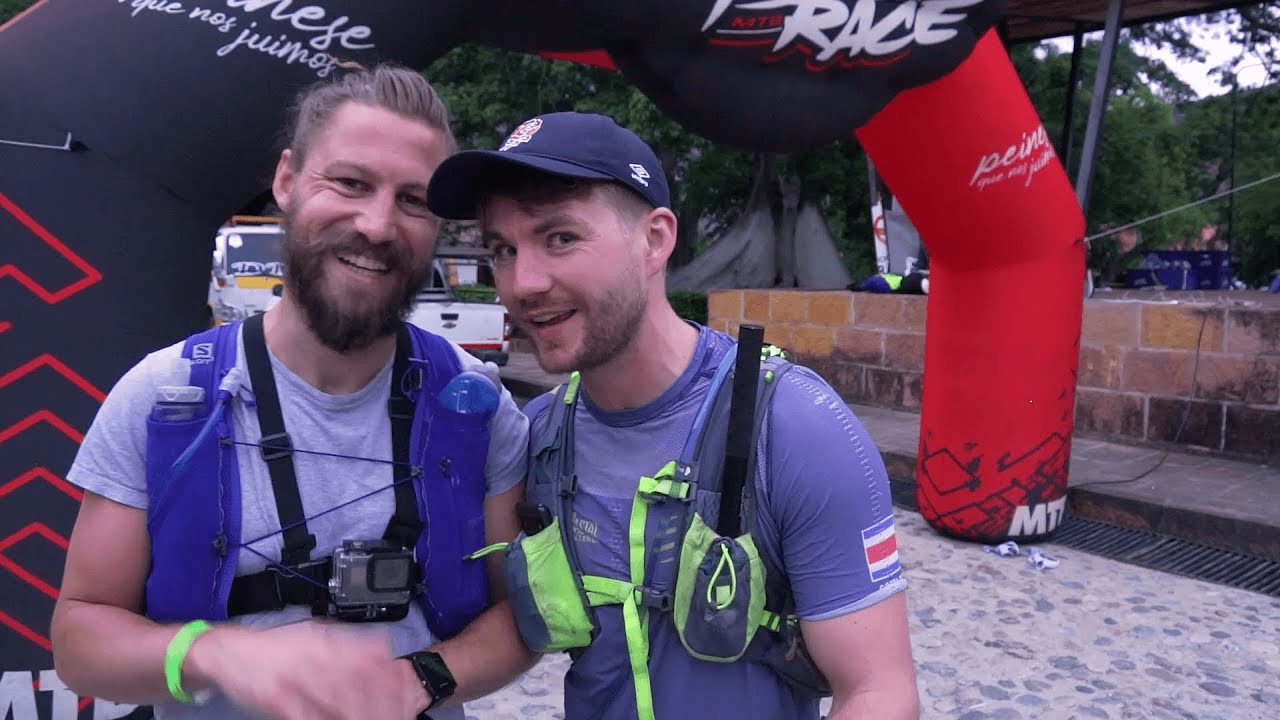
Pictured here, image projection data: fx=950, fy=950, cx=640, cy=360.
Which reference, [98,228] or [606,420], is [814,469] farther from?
[98,228]

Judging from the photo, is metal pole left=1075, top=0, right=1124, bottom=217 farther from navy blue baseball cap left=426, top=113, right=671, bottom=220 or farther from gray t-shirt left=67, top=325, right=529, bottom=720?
gray t-shirt left=67, top=325, right=529, bottom=720

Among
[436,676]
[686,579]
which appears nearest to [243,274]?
[436,676]

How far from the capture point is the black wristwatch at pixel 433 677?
5.11 ft

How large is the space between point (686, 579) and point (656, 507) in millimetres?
141

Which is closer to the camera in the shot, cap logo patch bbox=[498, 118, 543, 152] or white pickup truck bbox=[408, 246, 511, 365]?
cap logo patch bbox=[498, 118, 543, 152]

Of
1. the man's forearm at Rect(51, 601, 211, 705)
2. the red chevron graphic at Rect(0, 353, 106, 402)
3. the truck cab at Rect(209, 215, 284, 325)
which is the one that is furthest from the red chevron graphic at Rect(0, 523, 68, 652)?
the truck cab at Rect(209, 215, 284, 325)

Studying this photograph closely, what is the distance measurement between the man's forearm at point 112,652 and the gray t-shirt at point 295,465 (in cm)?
10

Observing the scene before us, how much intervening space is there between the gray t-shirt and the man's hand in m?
0.18

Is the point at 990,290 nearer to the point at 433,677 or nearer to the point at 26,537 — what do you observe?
the point at 433,677

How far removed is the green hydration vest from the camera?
1.53 m

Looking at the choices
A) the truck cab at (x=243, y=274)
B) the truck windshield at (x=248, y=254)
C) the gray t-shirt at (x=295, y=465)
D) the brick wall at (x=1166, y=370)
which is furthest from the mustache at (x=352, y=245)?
the truck windshield at (x=248, y=254)

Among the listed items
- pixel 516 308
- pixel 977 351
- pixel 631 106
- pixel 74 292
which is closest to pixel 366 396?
pixel 516 308

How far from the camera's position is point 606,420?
1737 millimetres

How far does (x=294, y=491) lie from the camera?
1.59 meters
